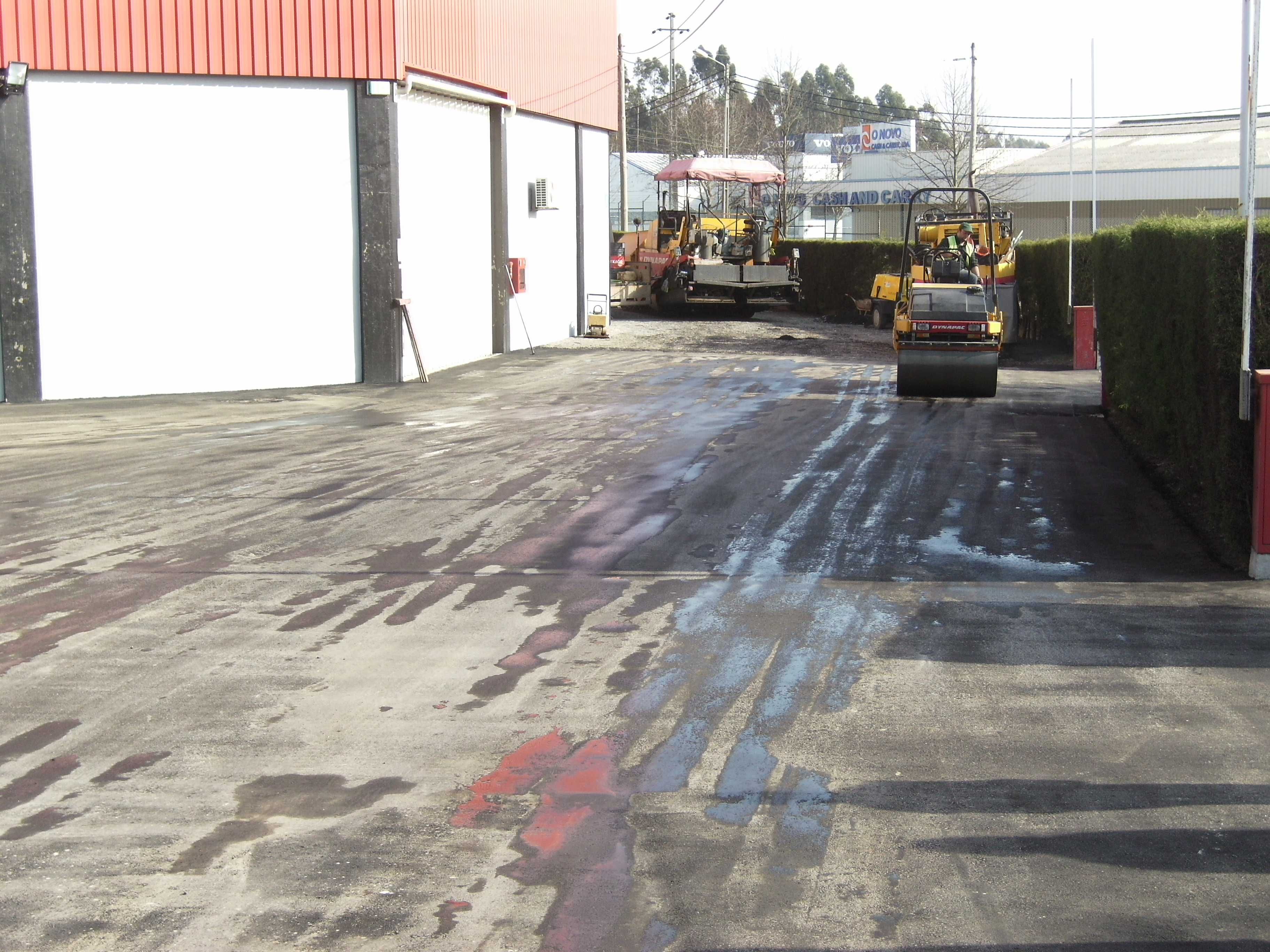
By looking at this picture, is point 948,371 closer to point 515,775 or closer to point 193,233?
point 193,233

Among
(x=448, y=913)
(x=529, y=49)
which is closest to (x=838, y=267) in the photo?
(x=529, y=49)

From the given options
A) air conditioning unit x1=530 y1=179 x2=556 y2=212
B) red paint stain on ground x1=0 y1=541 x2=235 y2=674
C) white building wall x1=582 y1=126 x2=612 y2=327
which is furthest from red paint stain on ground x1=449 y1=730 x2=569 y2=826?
white building wall x1=582 y1=126 x2=612 y2=327

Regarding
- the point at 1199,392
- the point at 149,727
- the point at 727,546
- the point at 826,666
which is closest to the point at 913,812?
the point at 826,666

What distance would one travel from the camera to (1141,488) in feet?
42.3

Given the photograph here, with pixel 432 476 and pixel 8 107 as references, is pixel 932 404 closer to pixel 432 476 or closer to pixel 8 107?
pixel 432 476

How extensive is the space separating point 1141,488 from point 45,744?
384 inches

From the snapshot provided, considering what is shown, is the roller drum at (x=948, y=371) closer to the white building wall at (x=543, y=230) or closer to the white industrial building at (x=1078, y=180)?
the white building wall at (x=543, y=230)

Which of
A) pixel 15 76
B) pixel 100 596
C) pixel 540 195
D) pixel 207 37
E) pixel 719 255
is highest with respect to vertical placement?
pixel 207 37

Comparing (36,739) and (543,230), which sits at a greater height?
(543,230)

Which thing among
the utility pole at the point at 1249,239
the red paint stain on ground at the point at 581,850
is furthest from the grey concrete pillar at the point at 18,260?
the red paint stain on ground at the point at 581,850

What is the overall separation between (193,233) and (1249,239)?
1545 cm

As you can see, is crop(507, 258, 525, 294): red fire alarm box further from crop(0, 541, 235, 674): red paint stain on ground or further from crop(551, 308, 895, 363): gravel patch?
crop(0, 541, 235, 674): red paint stain on ground

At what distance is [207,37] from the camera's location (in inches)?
793

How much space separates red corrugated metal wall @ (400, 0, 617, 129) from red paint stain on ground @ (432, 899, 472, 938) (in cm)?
1844
